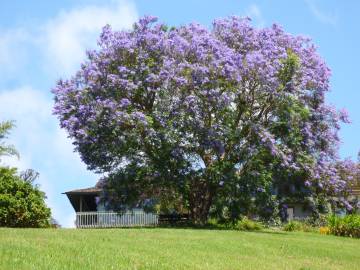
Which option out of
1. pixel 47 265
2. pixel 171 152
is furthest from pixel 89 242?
→ pixel 171 152

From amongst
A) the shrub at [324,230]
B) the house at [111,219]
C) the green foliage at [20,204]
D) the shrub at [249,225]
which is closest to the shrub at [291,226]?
→ the shrub at [324,230]

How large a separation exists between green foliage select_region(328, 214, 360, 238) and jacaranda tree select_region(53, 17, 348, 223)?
7.74ft

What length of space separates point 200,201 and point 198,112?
5.96 meters

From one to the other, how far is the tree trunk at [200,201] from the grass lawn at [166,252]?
8.99 meters

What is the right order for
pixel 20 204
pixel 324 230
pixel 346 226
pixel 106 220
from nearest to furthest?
1. pixel 20 204
2. pixel 346 226
3. pixel 324 230
4. pixel 106 220

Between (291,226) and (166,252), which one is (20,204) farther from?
(291,226)

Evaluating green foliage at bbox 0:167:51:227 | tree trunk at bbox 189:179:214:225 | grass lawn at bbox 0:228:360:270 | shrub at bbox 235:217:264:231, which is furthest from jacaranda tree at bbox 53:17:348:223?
grass lawn at bbox 0:228:360:270

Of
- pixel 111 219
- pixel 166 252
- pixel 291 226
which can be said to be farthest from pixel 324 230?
pixel 166 252

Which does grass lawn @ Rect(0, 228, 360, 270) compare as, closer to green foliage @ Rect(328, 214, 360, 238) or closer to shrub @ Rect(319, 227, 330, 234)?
green foliage @ Rect(328, 214, 360, 238)

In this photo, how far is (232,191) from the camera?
31156 millimetres

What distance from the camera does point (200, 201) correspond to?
34.1 m

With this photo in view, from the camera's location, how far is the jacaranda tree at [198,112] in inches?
1176

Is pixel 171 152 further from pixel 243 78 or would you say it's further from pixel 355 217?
pixel 355 217

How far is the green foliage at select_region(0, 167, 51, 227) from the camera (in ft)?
85.3
